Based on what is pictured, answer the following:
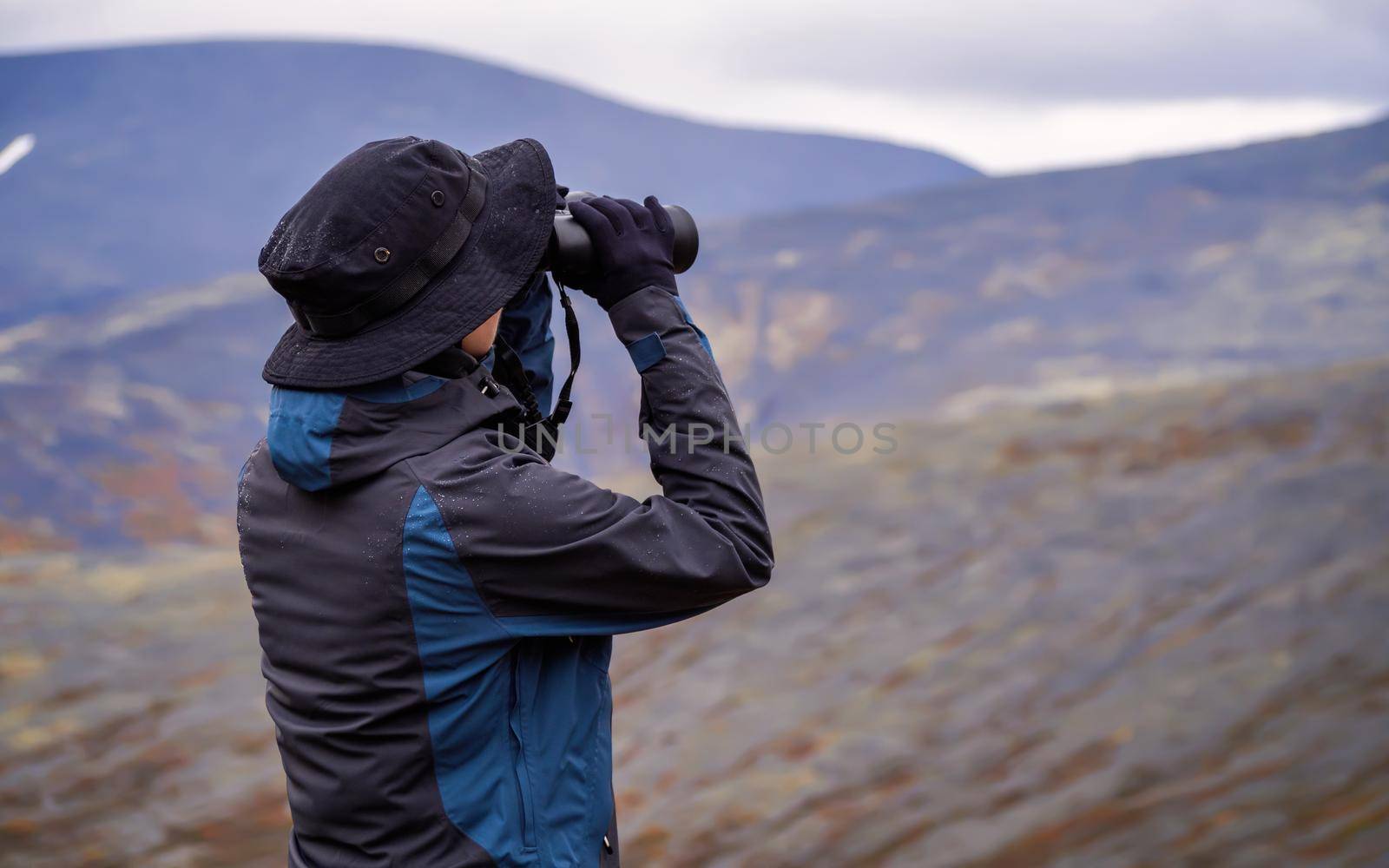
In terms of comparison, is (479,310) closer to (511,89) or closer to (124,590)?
(124,590)

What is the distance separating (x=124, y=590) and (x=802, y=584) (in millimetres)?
1763

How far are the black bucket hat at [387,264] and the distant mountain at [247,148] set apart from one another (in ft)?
17.4

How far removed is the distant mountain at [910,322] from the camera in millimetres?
4551

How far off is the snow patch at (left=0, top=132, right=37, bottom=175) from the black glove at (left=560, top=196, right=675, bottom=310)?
5.98m

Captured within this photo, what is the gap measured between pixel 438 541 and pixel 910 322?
5.06m

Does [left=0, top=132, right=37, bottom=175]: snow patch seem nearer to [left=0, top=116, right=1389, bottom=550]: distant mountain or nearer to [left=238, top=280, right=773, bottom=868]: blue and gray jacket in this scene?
[left=0, top=116, right=1389, bottom=550]: distant mountain

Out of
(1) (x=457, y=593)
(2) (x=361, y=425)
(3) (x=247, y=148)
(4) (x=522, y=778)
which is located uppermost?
(3) (x=247, y=148)

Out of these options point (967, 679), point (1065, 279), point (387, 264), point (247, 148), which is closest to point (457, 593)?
point (387, 264)

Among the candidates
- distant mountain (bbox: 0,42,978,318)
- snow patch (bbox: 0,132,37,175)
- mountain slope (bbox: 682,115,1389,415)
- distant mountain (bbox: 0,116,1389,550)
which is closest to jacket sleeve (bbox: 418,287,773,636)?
distant mountain (bbox: 0,116,1389,550)

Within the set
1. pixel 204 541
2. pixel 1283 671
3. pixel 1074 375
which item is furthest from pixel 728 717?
pixel 1074 375

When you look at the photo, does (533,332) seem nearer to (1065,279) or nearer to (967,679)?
(967,679)

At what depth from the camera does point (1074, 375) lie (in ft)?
15.4

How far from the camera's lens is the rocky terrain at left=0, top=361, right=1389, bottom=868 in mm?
1859

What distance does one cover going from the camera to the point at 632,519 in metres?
0.71
